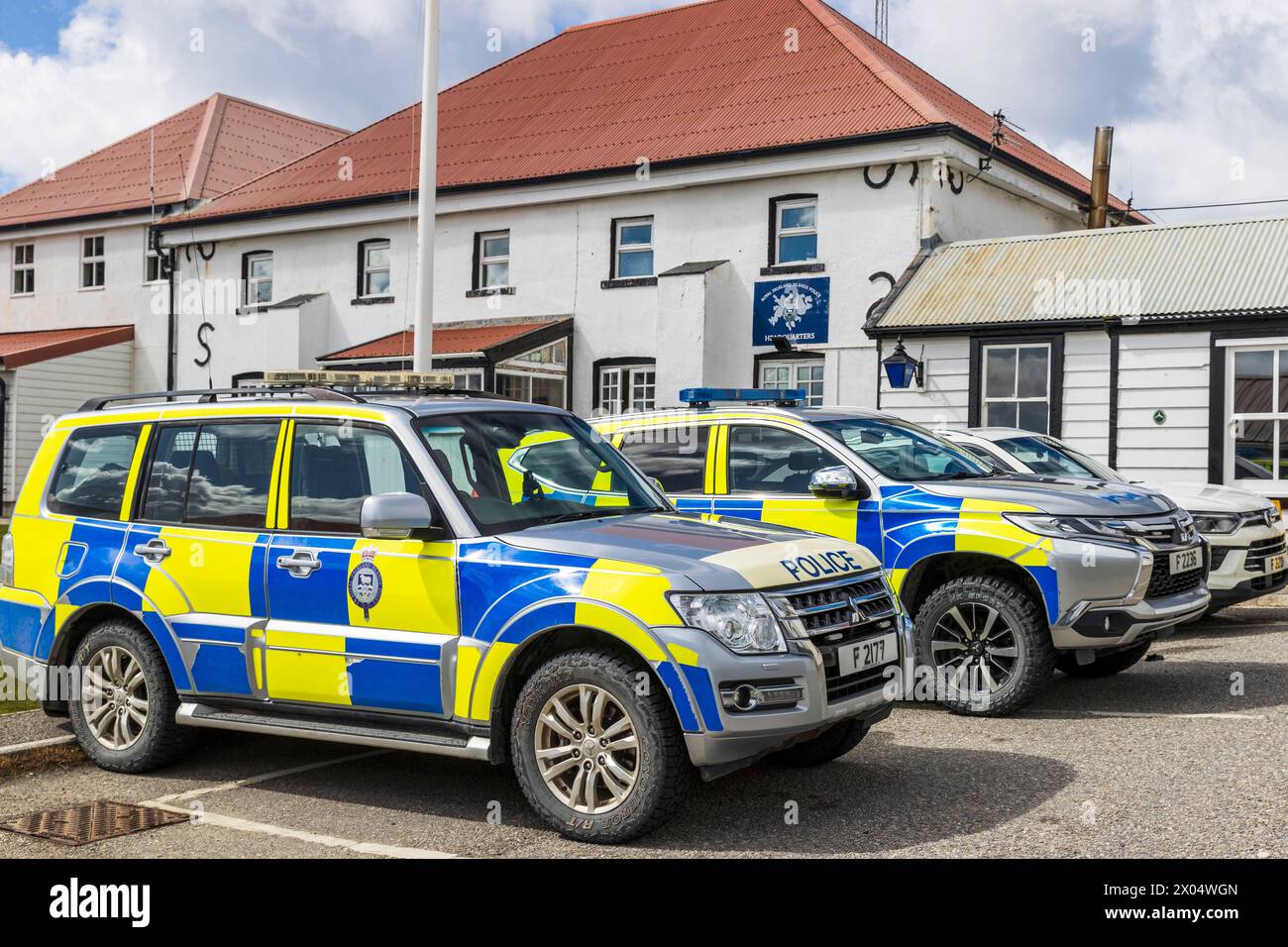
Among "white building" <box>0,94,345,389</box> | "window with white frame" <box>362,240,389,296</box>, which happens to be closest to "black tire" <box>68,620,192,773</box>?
"window with white frame" <box>362,240,389,296</box>

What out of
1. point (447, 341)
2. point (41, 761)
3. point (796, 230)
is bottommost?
point (41, 761)

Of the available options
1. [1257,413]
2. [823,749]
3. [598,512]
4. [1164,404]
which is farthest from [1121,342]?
[598,512]

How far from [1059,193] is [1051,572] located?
59.5ft

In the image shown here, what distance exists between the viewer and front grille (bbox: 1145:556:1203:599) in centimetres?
778

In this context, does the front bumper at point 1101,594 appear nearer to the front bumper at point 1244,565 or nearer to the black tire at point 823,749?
the black tire at point 823,749

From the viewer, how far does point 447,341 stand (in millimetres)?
22969

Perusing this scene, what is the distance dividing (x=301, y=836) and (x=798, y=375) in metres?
16.0

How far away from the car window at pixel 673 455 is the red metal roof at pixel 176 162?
22.4 metres

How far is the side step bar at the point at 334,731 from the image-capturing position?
5.67 meters

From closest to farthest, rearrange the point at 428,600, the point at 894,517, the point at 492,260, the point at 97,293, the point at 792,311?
the point at 428,600
the point at 894,517
the point at 792,311
the point at 492,260
the point at 97,293

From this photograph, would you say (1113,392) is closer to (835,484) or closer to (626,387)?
(626,387)

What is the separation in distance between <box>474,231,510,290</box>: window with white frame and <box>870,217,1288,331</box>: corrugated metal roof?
7863 mm

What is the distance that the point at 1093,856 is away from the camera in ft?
16.4

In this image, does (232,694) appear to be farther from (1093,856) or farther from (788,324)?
(788,324)
